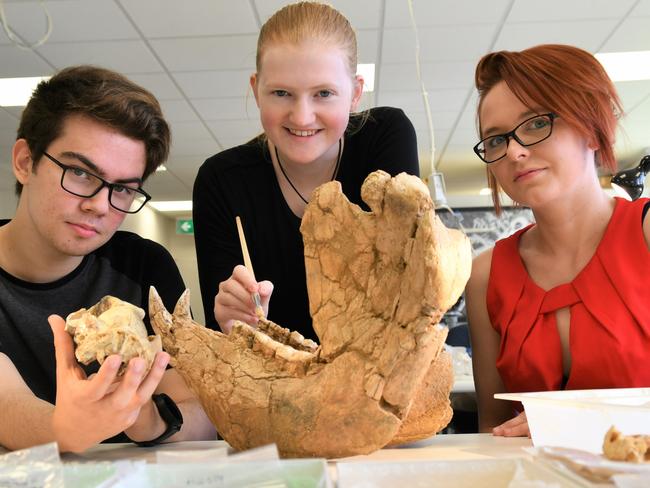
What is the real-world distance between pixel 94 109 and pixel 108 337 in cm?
69

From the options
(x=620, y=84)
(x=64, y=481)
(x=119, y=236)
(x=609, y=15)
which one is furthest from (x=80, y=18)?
(x=620, y=84)

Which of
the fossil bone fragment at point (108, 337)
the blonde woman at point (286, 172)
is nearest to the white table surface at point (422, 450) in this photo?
the fossil bone fragment at point (108, 337)

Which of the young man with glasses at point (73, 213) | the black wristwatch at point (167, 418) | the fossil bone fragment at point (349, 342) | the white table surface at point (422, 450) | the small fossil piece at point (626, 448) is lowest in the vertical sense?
the white table surface at point (422, 450)

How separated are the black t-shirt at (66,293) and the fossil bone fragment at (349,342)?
54 centimetres

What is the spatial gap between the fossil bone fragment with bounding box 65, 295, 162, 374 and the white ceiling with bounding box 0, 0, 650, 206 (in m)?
2.29

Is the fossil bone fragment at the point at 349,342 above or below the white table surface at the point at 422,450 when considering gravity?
above

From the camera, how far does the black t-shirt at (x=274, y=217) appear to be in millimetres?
1419

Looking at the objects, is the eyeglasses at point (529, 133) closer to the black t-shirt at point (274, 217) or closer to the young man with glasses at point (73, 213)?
the black t-shirt at point (274, 217)

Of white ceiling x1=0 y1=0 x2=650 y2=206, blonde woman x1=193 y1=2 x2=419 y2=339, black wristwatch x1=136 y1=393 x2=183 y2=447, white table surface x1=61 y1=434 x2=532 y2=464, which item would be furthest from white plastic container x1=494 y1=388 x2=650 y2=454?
white ceiling x1=0 y1=0 x2=650 y2=206

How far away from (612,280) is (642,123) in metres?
5.56

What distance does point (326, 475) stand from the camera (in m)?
0.53

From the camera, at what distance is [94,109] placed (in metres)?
1.23

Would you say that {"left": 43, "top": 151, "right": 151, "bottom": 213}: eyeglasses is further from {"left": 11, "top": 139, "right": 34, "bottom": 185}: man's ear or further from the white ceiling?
the white ceiling

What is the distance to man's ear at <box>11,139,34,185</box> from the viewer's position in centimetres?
126
